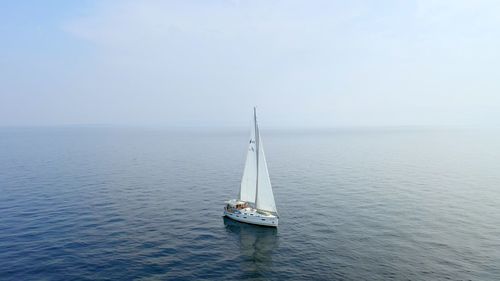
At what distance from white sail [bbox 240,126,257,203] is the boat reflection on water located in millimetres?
6142

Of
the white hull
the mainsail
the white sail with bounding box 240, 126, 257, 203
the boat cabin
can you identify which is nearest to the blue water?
the white hull

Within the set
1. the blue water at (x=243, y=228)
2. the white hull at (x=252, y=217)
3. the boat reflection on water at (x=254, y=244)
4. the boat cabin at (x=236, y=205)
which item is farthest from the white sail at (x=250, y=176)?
the blue water at (x=243, y=228)

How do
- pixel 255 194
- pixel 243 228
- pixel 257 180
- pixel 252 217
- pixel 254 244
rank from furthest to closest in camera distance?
pixel 255 194 < pixel 257 180 < pixel 252 217 < pixel 243 228 < pixel 254 244

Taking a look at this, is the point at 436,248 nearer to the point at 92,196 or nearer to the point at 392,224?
the point at 392,224

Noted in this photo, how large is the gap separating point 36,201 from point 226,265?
2273 inches

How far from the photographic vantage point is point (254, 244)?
57312 mm

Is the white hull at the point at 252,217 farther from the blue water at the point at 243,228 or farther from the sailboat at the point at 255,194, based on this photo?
the blue water at the point at 243,228

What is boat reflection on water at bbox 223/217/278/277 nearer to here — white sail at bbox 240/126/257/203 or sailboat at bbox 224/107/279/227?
sailboat at bbox 224/107/279/227

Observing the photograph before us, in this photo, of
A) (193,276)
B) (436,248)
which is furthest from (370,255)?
(193,276)

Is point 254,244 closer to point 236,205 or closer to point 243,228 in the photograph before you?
point 243,228

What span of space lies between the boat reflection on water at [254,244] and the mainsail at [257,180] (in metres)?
5.30

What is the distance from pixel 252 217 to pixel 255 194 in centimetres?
535

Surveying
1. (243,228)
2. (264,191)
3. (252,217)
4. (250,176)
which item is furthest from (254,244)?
(250,176)

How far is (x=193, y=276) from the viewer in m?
45.2
